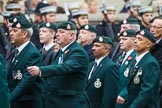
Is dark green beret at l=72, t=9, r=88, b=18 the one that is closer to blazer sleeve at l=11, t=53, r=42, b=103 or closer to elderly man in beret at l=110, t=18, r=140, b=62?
elderly man in beret at l=110, t=18, r=140, b=62

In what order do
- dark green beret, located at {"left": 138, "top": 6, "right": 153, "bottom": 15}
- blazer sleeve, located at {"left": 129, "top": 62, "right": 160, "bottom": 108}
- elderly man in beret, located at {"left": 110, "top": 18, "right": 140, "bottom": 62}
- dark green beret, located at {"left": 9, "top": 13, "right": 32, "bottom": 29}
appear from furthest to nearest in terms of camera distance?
dark green beret, located at {"left": 138, "top": 6, "right": 153, "bottom": 15}, elderly man in beret, located at {"left": 110, "top": 18, "right": 140, "bottom": 62}, dark green beret, located at {"left": 9, "top": 13, "right": 32, "bottom": 29}, blazer sleeve, located at {"left": 129, "top": 62, "right": 160, "bottom": 108}

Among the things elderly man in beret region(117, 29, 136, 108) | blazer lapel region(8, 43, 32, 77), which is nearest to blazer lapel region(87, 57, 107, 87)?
elderly man in beret region(117, 29, 136, 108)

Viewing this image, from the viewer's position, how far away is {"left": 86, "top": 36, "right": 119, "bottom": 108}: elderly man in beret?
12906mm

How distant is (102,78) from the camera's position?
42.8 feet

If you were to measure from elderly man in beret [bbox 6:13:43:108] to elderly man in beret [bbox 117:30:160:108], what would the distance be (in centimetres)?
126

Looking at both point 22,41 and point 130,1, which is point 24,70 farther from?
point 130,1

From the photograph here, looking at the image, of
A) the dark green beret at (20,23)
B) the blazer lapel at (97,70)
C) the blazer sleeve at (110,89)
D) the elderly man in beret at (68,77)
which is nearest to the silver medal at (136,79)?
the elderly man in beret at (68,77)

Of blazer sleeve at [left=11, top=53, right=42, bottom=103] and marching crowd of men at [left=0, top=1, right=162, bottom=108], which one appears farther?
blazer sleeve at [left=11, top=53, right=42, bottom=103]

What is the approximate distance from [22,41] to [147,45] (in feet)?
6.15

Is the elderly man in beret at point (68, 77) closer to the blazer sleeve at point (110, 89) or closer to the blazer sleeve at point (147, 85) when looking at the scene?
the blazer sleeve at point (110, 89)

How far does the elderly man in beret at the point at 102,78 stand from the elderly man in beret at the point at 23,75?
3.08 ft

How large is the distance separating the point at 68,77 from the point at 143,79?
42.6 inches

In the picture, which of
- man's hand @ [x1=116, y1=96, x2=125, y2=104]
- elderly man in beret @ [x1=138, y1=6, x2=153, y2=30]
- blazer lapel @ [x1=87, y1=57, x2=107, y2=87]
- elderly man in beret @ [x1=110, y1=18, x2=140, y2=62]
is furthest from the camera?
elderly man in beret @ [x1=138, y1=6, x2=153, y2=30]

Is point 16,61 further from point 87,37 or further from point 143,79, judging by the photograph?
point 87,37
